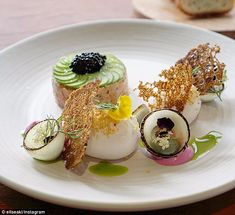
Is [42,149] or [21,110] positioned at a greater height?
[42,149]

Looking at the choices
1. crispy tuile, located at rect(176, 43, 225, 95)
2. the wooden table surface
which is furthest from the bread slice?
crispy tuile, located at rect(176, 43, 225, 95)

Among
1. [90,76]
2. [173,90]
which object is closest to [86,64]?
[90,76]

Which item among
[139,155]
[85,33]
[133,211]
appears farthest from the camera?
[85,33]

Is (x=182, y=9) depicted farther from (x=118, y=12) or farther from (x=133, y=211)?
(x=133, y=211)

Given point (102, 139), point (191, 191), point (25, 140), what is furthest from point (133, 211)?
point (25, 140)

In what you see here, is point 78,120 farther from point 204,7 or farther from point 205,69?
point 204,7
